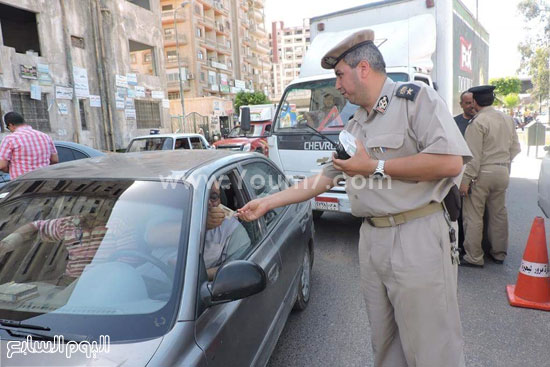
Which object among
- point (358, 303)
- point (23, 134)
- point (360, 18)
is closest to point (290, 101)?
point (360, 18)

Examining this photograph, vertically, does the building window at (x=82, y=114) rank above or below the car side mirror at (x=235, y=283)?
above

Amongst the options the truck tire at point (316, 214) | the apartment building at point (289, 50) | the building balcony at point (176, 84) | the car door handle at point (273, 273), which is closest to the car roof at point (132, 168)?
the car door handle at point (273, 273)

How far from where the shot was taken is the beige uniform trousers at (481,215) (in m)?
4.08

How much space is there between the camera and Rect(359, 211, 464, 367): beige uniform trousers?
172 cm

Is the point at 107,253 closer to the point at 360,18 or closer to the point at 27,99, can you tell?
the point at 360,18

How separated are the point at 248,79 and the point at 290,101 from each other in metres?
55.8

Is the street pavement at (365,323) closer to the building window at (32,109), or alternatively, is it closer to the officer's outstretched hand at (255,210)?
the officer's outstretched hand at (255,210)

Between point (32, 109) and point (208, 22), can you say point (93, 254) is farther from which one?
point (208, 22)

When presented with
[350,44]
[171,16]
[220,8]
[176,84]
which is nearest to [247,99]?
[176,84]

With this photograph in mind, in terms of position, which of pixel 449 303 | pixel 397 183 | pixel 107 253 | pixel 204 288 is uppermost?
pixel 397 183

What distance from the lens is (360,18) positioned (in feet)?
20.8

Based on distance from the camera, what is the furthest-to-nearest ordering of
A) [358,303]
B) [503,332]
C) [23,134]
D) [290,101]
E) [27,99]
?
[27,99] < [290,101] < [23,134] < [358,303] < [503,332]

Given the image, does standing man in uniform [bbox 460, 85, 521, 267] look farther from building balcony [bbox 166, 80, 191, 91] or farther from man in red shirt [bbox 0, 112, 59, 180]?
building balcony [bbox 166, 80, 191, 91]

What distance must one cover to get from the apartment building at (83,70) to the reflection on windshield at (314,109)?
1101cm
